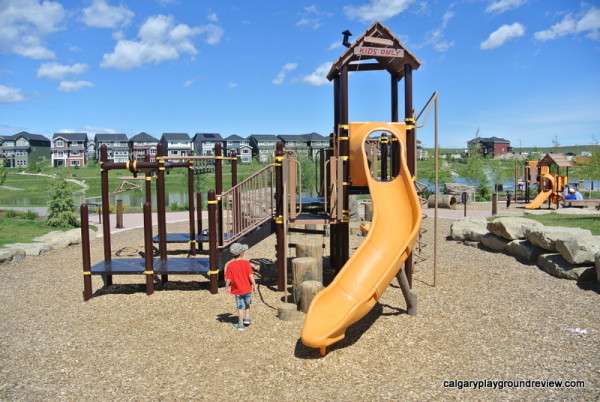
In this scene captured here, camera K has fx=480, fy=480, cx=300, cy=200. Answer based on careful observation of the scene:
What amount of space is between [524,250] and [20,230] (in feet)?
55.3

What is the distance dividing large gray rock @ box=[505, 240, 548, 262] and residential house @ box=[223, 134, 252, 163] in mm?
92452

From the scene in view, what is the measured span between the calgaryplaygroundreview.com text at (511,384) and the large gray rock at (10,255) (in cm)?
1181

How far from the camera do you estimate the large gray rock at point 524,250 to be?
37.6 ft

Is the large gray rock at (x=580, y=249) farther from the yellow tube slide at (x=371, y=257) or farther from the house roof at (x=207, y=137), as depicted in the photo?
the house roof at (x=207, y=137)

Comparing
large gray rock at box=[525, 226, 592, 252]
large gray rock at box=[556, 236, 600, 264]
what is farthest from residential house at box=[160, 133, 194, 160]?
large gray rock at box=[556, 236, 600, 264]

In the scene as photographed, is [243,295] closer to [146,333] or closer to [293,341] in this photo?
[293,341]

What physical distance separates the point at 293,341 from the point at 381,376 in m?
1.59

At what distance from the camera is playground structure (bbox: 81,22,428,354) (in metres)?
7.23

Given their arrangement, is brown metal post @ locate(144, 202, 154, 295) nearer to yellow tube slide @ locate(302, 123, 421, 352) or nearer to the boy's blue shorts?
the boy's blue shorts

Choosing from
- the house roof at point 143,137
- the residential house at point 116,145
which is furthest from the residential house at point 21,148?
the house roof at point 143,137

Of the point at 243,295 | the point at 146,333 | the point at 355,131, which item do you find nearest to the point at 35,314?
the point at 146,333

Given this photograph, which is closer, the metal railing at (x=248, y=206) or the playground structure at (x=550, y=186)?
the metal railing at (x=248, y=206)

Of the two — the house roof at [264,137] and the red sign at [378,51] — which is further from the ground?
the house roof at [264,137]

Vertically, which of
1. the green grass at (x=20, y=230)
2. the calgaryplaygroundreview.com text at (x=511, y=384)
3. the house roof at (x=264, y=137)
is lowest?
→ the calgaryplaygroundreview.com text at (x=511, y=384)
